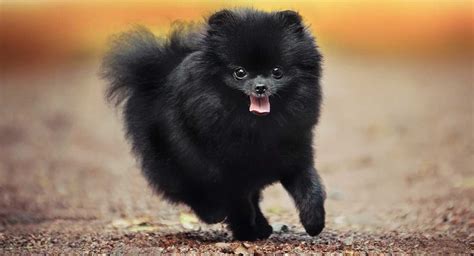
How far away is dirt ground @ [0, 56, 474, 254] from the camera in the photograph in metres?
5.82

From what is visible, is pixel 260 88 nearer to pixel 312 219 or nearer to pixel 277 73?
pixel 277 73

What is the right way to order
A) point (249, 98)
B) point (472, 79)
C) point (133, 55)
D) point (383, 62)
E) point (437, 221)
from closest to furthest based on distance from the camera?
point (249, 98)
point (133, 55)
point (437, 221)
point (472, 79)
point (383, 62)

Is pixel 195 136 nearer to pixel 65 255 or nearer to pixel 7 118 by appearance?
pixel 65 255

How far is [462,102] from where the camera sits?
45.9 ft

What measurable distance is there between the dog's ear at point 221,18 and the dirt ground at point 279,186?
153 cm

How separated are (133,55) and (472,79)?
12.1 m

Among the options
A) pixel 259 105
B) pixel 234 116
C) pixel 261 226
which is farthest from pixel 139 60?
pixel 261 226

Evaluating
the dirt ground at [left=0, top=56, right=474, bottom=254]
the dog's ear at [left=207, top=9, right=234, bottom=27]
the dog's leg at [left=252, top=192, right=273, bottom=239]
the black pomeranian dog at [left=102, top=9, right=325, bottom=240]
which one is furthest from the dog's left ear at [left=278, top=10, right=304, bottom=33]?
the dirt ground at [left=0, top=56, right=474, bottom=254]

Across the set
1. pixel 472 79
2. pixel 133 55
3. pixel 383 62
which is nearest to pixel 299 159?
pixel 133 55

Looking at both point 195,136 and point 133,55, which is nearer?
point 195,136

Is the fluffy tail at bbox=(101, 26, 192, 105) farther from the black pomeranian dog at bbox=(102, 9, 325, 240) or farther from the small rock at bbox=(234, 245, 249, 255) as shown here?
the small rock at bbox=(234, 245, 249, 255)

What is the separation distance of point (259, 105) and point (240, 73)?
0.80 feet

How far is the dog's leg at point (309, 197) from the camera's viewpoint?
5305 mm

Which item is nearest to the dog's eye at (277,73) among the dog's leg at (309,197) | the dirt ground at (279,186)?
the dog's leg at (309,197)
